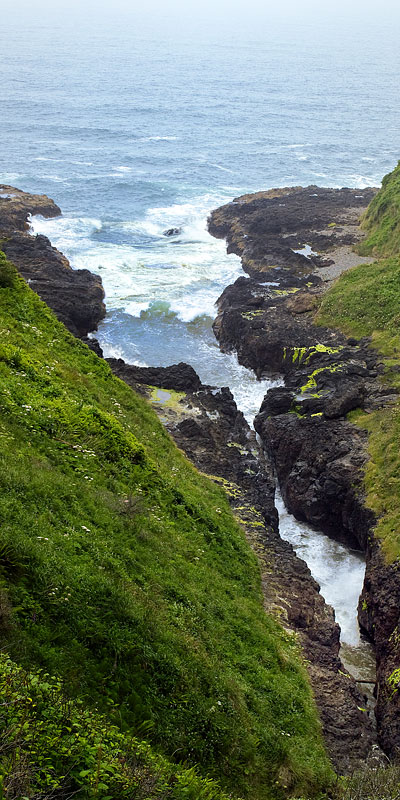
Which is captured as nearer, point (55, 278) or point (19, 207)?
point (55, 278)

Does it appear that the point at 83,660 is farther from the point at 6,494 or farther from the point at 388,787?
the point at 388,787

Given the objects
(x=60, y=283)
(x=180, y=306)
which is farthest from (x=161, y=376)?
(x=180, y=306)

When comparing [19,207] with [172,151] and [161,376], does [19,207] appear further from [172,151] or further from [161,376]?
[172,151]

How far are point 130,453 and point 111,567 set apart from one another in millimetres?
6478

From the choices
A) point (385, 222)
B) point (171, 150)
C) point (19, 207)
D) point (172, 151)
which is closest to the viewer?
point (385, 222)

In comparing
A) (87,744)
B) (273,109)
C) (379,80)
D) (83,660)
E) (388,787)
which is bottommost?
(388,787)

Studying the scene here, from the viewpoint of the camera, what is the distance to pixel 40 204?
69312 mm

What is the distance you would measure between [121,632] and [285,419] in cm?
2126

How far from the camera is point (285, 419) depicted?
3322 cm

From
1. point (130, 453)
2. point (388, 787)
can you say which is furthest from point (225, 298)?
point (388, 787)

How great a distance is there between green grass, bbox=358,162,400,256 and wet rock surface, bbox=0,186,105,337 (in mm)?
21893

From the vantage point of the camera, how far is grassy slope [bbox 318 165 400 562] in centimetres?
2639

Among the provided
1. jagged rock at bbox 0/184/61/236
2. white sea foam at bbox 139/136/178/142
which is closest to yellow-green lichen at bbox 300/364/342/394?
jagged rock at bbox 0/184/61/236

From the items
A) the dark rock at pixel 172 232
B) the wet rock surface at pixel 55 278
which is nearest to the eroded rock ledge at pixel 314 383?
the dark rock at pixel 172 232
